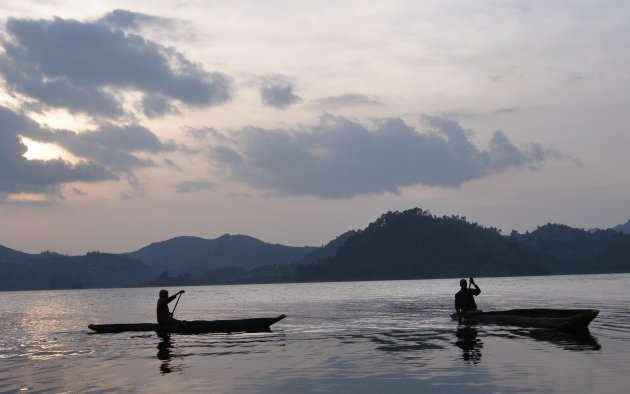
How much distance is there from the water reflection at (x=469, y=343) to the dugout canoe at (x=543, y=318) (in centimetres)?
131

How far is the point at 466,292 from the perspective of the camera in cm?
3991

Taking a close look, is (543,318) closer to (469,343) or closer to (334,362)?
(469,343)

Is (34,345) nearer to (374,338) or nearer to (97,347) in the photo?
(97,347)

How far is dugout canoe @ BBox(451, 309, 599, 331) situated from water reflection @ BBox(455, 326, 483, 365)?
1312 millimetres

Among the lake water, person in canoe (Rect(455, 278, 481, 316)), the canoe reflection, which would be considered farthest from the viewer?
person in canoe (Rect(455, 278, 481, 316))

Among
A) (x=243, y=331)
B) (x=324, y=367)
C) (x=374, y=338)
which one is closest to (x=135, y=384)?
(x=324, y=367)

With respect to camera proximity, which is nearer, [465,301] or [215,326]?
[215,326]

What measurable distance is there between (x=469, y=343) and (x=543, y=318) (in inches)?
290

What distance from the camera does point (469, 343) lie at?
100ft

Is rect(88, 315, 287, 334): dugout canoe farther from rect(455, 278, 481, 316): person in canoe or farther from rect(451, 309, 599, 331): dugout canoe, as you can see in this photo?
rect(451, 309, 599, 331): dugout canoe

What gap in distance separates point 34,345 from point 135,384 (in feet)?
65.7

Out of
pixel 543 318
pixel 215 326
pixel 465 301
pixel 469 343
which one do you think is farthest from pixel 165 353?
pixel 543 318

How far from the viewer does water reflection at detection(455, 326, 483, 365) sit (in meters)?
25.3

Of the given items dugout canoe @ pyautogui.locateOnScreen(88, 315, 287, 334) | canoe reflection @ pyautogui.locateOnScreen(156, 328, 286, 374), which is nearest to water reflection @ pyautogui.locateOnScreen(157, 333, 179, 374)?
canoe reflection @ pyautogui.locateOnScreen(156, 328, 286, 374)
